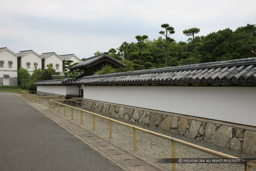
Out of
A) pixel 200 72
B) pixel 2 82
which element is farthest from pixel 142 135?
pixel 2 82

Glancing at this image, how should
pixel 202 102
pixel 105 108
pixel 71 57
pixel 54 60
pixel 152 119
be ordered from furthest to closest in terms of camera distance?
pixel 71 57
pixel 54 60
pixel 105 108
pixel 152 119
pixel 202 102

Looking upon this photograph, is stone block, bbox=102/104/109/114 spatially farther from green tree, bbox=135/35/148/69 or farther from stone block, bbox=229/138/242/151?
green tree, bbox=135/35/148/69

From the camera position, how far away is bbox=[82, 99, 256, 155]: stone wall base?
5.94 metres

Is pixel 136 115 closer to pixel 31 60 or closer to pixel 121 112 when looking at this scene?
pixel 121 112

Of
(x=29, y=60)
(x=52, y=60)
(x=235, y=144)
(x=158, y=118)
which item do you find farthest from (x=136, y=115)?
(x=52, y=60)

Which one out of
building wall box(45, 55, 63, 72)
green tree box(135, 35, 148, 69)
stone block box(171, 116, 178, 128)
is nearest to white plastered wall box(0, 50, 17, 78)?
building wall box(45, 55, 63, 72)

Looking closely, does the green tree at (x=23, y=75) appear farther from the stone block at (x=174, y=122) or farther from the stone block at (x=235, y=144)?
the stone block at (x=235, y=144)

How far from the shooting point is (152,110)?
9875 millimetres

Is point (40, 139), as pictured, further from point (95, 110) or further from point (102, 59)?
point (102, 59)

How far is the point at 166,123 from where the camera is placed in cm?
892

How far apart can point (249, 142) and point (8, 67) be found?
2424 inches

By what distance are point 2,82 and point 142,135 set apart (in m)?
57.4

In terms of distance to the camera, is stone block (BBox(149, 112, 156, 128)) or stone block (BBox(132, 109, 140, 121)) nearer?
stone block (BBox(149, 112, 156, 128))

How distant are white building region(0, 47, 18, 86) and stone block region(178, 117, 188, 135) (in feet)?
191
